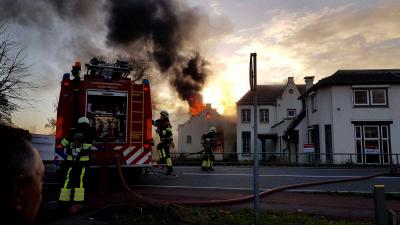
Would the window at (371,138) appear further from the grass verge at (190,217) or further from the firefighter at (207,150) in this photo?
the grass verge at (190,217)

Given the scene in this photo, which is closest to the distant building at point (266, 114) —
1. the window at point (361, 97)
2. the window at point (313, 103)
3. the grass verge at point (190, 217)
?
the window at point (313, 103)

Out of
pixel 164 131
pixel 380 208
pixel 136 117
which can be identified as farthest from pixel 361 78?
pixel 380 208

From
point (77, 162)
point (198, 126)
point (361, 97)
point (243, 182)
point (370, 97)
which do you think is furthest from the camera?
point (198, 126)

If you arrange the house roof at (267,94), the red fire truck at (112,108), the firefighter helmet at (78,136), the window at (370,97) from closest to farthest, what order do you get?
the firefighter helmet at (78,136)
the red fire truck at (112,108)
the window at (370,97)
the house roof at (267,94)

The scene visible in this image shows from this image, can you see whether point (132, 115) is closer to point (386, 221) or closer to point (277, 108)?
point (386, 221)

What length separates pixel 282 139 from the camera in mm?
39594

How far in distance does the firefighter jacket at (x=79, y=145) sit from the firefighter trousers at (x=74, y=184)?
118 millimetres

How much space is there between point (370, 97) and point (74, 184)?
24.0 meters

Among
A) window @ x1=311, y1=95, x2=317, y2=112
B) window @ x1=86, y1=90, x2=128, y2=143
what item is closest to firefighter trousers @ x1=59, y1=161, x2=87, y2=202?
window @ x1=86, y1=90, x2=128, y2=143

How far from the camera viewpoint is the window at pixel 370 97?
88.4 ft

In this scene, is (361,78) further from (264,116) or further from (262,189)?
(262,189)

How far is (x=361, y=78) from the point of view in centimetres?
2778

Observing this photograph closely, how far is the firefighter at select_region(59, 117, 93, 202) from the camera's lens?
23.5ft

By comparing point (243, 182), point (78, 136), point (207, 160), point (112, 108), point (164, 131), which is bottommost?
point (243, 182)
